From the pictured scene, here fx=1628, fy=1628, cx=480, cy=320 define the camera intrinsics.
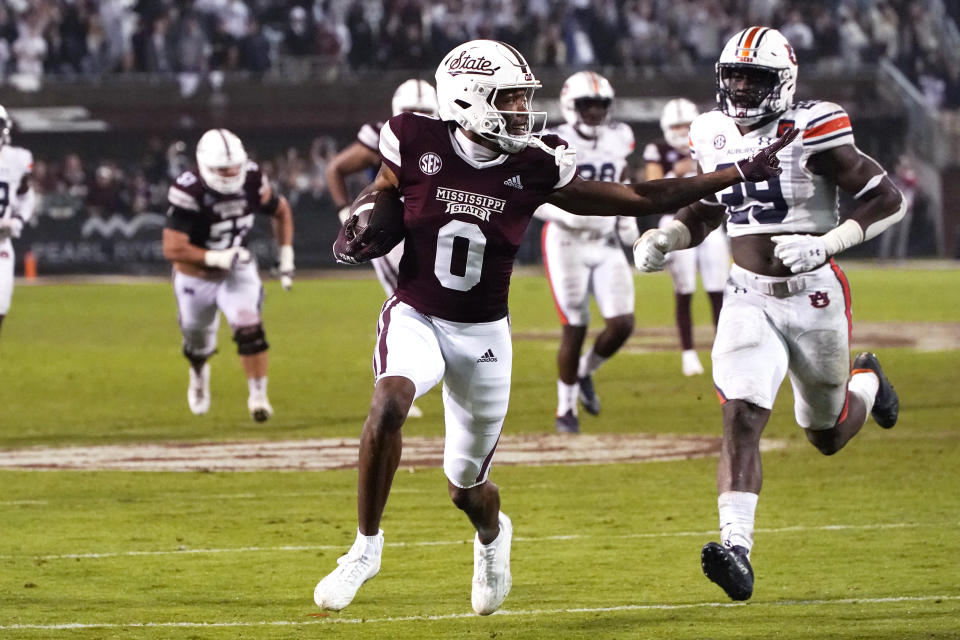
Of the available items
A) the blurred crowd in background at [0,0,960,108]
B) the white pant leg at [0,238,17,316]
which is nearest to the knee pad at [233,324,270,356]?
the white pant leg at [0,238,17,316]

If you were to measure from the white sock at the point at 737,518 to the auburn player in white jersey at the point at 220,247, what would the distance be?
217 inches

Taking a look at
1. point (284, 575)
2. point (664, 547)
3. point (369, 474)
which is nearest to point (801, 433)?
point (664, 547)

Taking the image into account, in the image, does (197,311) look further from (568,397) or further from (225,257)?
(568,397)

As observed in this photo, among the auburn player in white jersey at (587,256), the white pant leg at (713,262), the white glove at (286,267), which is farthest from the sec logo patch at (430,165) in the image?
the white pant leg at (713,262)

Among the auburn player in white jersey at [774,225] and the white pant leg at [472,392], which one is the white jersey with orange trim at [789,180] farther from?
the white pant leg at [472,392]

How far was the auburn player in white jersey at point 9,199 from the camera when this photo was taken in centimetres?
1047

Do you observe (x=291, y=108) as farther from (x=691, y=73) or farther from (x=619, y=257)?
(x=619, y=257)

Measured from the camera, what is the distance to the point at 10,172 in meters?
10.8

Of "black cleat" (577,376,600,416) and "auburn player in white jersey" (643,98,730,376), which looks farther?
"auburn player in white jersey" (643,98,730,376)

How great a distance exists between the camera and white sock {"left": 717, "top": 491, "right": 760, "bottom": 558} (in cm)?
532

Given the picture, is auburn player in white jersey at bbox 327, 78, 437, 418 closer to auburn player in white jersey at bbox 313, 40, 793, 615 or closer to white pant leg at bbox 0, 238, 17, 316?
white pant leg at bbox 0, 238, 17, 316

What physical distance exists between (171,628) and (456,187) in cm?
173

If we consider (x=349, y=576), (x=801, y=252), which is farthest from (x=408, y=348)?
(x=801, y=252)

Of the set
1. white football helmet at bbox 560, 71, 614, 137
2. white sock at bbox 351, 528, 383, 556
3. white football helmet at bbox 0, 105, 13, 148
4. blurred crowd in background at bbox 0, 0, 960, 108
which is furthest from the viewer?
blurred crowd in background at bbox 0, 0, 960, 108
